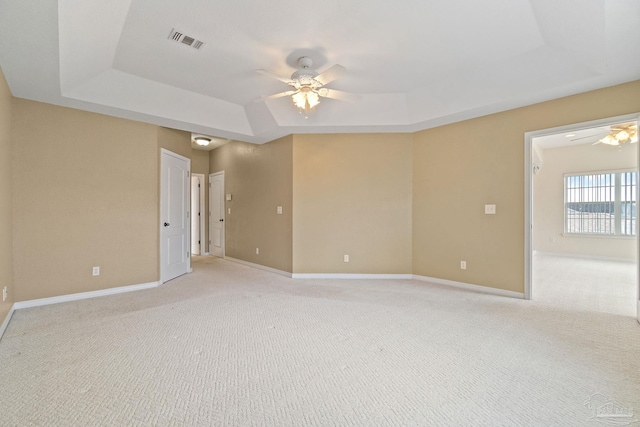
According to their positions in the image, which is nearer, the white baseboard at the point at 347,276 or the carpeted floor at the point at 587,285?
the carpeted floor at the point at 587,285

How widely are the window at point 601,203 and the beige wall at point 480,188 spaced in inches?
207

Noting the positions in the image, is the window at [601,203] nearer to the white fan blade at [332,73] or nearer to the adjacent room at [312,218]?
the adjacent room at [312,218]

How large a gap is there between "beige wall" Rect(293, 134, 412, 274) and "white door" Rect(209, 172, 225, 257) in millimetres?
2887

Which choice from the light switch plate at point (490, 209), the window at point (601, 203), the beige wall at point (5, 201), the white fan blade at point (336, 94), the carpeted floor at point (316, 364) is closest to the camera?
the carpeted floor at point (316, 364)

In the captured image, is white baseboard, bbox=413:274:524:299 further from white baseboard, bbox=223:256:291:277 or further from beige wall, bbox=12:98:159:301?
beige wall, bbox=12:98:159:301

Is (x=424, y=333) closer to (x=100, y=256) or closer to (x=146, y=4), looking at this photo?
(x=146, y=4)

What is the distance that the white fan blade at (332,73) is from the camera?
2.80 metres

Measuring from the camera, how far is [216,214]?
24.1 feet

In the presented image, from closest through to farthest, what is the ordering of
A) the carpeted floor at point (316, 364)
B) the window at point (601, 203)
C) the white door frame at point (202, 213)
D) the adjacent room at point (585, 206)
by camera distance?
the carpeted floor at point (316, 364)
the adjacent room at point (585, 206)
the window at point (601, 203)
the white door frame at point (202, 213)

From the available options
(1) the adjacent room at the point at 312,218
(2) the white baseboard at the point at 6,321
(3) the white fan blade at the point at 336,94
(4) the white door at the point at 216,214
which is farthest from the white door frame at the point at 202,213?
(3) the white fan blade at the point at 336,94

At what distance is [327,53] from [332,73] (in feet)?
1.26

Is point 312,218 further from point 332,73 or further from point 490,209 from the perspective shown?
point 490,209

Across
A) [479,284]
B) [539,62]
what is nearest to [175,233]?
[479,284]

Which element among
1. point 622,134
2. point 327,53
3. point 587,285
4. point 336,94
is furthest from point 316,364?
point 622,134
